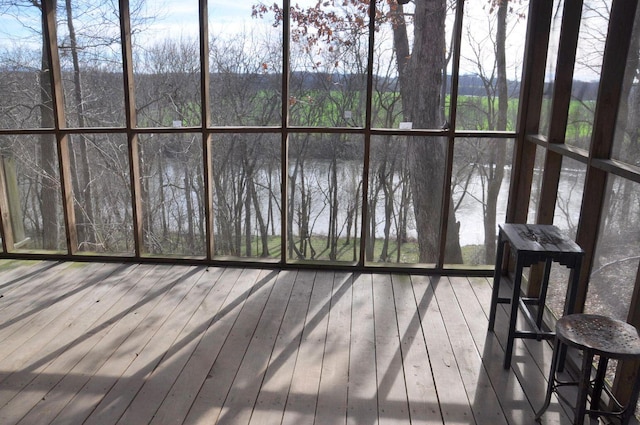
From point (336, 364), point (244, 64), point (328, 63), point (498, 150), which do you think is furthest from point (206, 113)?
point (498, 150)

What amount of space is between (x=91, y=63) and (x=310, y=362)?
4014 mm

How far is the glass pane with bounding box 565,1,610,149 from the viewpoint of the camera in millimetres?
2641

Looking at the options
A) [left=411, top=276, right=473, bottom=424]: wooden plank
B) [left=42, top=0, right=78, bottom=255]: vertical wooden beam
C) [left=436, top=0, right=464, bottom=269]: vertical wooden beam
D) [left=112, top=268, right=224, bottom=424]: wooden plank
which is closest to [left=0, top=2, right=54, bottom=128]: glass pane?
[left=42, top=0, right=78, bottom=255]: vertical wooden beam

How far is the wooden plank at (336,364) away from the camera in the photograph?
2.32 metres

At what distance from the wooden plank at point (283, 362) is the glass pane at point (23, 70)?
3485 millimetres

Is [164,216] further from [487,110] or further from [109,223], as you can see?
[487,110]

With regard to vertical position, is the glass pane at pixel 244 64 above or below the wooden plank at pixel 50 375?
above

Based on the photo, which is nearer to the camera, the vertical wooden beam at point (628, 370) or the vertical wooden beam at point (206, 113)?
the vertical wooden beam at point (628, 370)

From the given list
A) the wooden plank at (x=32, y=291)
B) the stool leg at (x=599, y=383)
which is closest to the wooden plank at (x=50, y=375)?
the wooden plank at (x=32, y=291)

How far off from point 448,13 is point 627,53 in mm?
2317

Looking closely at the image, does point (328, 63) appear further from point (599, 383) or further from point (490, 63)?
point (599, 383)

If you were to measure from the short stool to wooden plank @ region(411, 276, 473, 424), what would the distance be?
507 mm

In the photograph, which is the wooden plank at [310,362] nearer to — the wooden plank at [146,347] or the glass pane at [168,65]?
the wooden plank at [146,347]

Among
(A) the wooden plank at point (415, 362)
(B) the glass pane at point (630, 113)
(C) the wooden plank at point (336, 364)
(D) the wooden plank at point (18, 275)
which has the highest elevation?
(B) the glass pane at point (630, 113)
